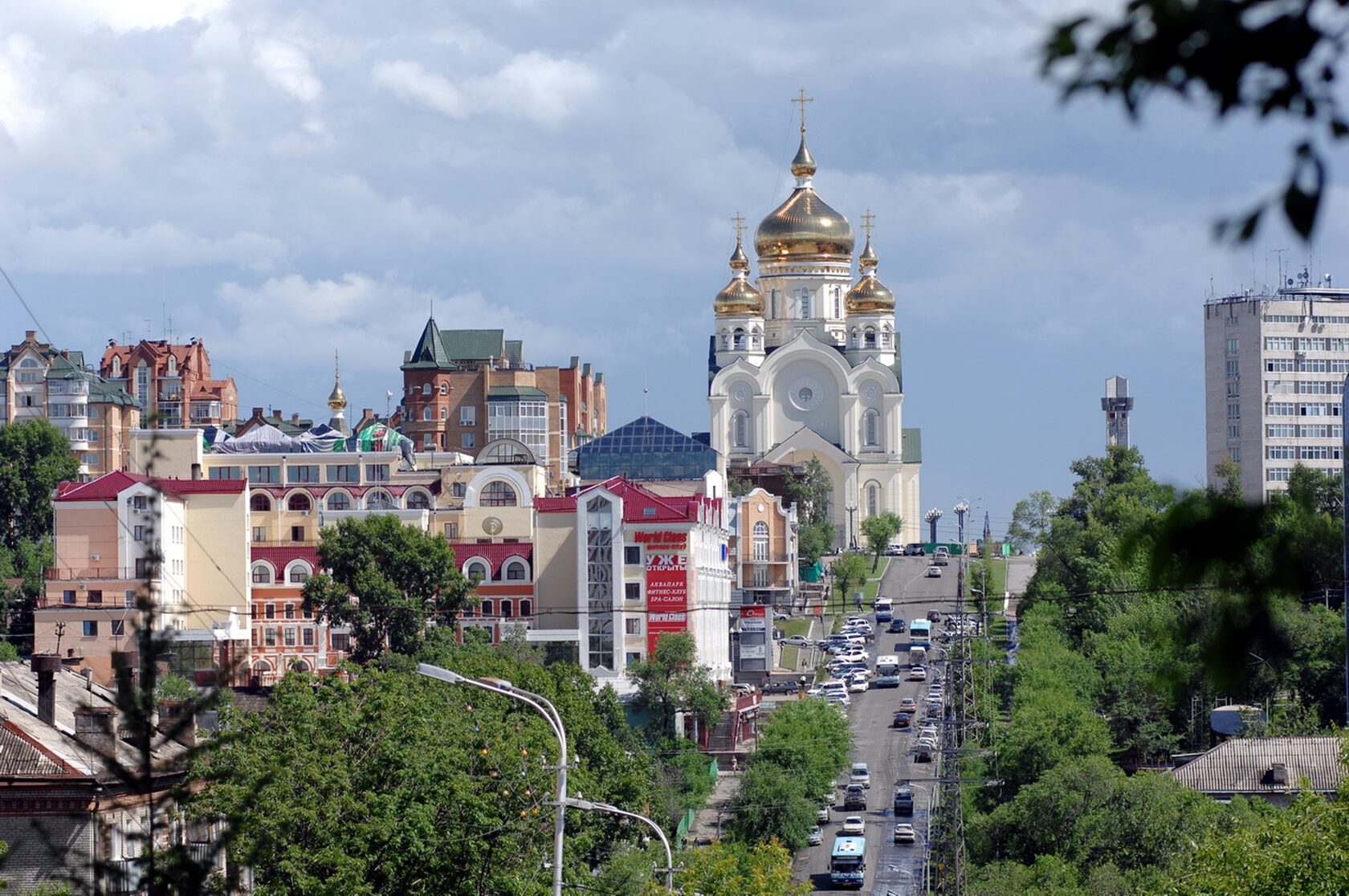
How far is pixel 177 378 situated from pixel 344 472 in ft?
154

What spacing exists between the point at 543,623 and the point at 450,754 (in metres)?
57.7

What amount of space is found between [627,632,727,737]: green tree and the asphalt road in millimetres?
4901

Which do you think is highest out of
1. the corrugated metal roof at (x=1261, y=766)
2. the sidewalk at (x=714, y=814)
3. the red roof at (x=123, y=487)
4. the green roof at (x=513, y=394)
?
the green roof at (x=513, y=394)

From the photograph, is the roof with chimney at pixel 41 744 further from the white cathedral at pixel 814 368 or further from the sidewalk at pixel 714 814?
the white cathedral at pixel 814 368

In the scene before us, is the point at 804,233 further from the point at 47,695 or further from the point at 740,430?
the point at 47,695

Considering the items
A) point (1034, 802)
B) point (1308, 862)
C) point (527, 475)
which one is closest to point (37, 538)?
point (527, 475)

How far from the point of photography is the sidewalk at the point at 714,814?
5981 centimetres

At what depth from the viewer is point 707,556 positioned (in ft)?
299

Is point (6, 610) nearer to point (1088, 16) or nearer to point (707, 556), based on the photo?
point (707, 556)

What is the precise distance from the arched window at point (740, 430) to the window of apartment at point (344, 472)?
146 feet

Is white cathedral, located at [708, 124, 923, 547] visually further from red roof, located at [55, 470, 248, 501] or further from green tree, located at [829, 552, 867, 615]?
red roof, located at [55, 470, 248, 501]

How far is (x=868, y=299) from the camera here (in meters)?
151

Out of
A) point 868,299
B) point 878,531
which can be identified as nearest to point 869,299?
point 868,299

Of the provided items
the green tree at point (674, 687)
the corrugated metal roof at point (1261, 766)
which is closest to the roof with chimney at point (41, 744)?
the corrugated metal roof at point (1261, 766)
